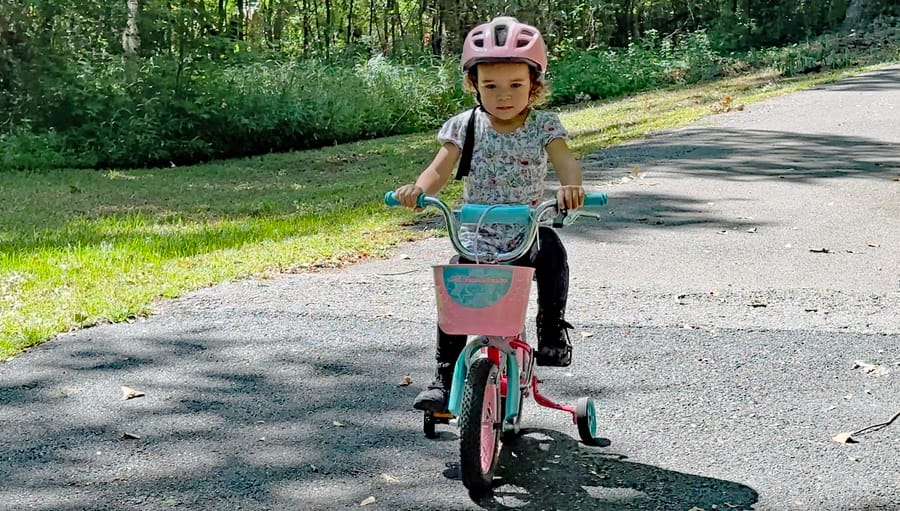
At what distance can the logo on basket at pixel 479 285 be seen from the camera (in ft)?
10.6

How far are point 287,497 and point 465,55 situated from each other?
1.55m

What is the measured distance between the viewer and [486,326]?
10.7ft

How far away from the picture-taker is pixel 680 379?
4.63 meters

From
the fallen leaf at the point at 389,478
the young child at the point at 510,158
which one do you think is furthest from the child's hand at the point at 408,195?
the fallen leaf at the point at 389,478

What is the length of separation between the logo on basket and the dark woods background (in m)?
11.6

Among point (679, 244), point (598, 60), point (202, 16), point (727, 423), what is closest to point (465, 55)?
point (727, 423)

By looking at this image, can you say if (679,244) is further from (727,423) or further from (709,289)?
(727,423)

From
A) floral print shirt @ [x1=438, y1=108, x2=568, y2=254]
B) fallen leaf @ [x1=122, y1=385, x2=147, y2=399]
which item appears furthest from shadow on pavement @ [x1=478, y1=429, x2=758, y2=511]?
fallen leaf @ [x1=122, y1=385, x2=147, y2=399]

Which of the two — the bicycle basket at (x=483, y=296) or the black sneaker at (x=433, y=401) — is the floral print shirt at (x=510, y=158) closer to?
the bicycle basket at (x=483, y=296)

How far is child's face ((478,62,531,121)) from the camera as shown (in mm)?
3623

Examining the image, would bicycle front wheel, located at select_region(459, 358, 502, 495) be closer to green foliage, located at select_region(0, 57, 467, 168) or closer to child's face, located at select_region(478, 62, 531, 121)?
child's face, located at select_region(478, 62, 531, 121)

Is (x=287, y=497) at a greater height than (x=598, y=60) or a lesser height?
lesser

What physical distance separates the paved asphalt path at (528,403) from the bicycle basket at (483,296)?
588 millimetres

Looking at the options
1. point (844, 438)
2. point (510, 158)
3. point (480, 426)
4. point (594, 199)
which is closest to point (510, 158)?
point (510, 158)
